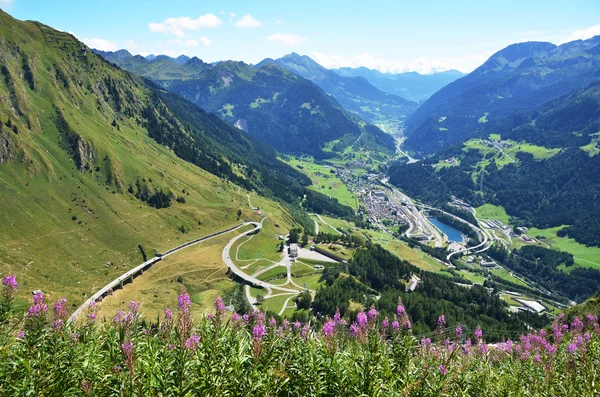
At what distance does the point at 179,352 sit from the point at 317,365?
318 inches

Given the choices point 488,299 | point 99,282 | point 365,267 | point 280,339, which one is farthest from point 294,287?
point 280,339

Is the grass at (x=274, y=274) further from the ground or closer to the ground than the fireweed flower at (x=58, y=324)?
closer to the ground

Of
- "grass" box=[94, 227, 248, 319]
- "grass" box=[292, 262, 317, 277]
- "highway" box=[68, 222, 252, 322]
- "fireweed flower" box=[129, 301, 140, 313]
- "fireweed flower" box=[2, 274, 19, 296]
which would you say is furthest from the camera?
"grass" box=[292, 262, 317, 277]

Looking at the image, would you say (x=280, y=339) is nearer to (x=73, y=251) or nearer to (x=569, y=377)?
(x=569, y=377)

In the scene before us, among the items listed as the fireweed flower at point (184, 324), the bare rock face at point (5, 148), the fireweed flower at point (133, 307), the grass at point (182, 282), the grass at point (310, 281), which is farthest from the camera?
the bare rock face at point (5, 148)

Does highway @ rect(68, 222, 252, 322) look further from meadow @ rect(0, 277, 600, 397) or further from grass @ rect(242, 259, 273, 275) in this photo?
meadow @ rect(0, 277, 600, 397)

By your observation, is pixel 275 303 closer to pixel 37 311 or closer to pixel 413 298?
pixel 413 298

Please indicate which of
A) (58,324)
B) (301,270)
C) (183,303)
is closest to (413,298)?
(301,270)

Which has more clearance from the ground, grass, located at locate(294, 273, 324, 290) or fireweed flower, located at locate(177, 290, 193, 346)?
fireweed flower, located at locate(177, 290, 193, 346)

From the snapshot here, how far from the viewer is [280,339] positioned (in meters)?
25.8

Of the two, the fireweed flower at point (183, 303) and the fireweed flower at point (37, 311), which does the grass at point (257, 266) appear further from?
the fireweed flower at point (183, 303)

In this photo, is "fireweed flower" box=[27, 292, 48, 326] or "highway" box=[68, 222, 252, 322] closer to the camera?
"fireweed flower" box=[27, 292, 48, 326]

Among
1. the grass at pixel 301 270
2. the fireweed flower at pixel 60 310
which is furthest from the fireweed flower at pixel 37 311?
the grass at pixel 301 270

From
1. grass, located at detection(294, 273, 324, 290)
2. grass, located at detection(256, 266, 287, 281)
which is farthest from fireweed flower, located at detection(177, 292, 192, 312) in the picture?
grass, located at detection(256, 266, 287, 281)
